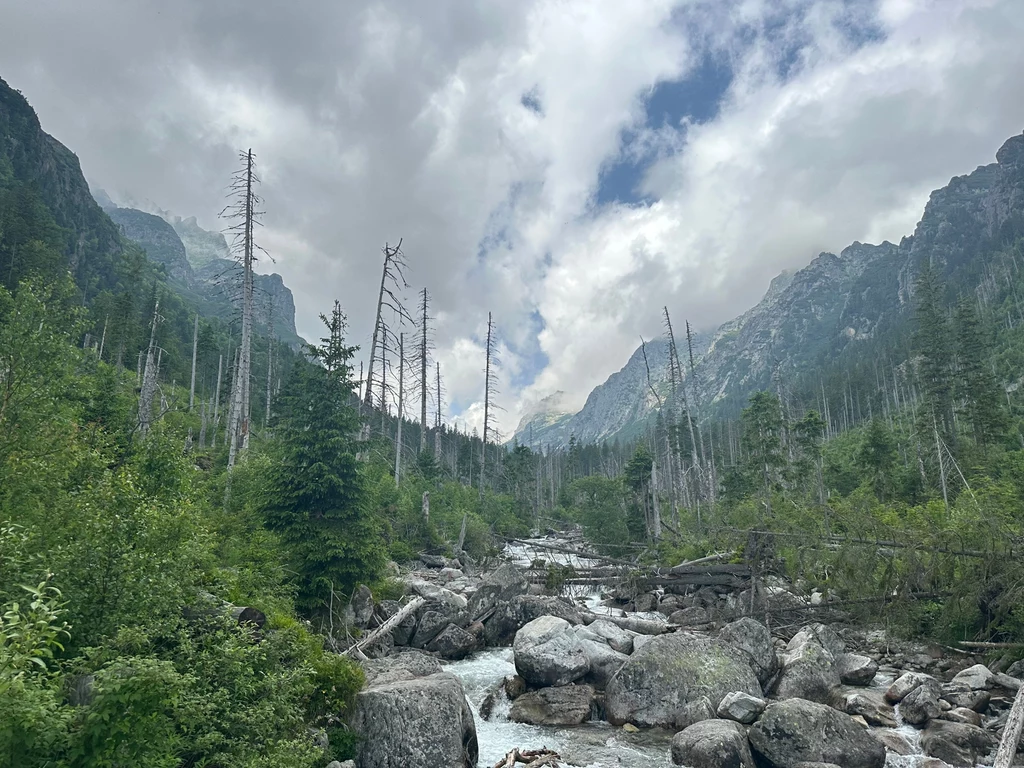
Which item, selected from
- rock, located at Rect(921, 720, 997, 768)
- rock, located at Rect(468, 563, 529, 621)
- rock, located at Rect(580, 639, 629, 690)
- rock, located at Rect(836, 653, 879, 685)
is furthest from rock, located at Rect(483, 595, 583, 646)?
rock, located at Rect(921, 720, 997, 768)

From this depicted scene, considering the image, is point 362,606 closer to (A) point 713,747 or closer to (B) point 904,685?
(A) point 713,747

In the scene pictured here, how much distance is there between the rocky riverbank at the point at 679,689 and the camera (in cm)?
1017

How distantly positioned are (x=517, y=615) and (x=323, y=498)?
27.1 ft

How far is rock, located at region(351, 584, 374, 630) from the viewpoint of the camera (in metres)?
16.6

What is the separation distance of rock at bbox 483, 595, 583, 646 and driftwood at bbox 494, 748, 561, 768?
26.5 feet


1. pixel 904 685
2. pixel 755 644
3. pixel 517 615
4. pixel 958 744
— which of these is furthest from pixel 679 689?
pixel 517 615

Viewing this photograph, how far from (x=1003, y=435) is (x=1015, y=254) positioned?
317 feet

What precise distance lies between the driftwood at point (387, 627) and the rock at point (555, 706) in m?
4.05

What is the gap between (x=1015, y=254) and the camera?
106188 mm

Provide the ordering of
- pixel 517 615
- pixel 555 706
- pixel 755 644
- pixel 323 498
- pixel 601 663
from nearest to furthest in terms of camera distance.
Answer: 1. pixel 555 706
2. pixel 755 644
3. pixel 601 663
4. pixel 323 498
5. pixel 517 615

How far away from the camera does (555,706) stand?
43.8 feet

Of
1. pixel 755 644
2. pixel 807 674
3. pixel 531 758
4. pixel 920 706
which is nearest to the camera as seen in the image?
pixel 531 758

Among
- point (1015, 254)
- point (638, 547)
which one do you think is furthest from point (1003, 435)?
point (1015, 254)

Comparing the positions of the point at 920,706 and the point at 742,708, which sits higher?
the point at 742,708
